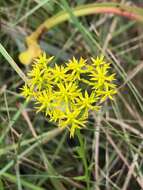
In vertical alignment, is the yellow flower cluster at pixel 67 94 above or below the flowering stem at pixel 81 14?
below

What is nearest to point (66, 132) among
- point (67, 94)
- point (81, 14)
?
point (81, 14)

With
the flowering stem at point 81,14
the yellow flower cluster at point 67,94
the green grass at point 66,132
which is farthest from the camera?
the flowering stem at point 81,14

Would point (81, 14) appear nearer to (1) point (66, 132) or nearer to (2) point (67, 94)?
(1) point (66, 132)

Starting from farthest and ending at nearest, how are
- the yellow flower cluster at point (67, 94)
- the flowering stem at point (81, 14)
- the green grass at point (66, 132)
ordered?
1. the flowering stem at point (81, 14)
2. the green grass at point (66, 132)
3. the yellow flower cluster at point (67, 94)

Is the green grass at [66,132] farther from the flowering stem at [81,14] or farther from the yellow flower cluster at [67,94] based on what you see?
the yellow flower cluster at [67,94]

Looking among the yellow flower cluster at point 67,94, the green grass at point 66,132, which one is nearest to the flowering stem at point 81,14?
the green grass at point 66,132

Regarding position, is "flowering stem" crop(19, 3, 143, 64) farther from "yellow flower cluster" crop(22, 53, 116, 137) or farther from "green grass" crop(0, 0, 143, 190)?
"yellow flower cluster" crop(22, 53, 116, 137)
